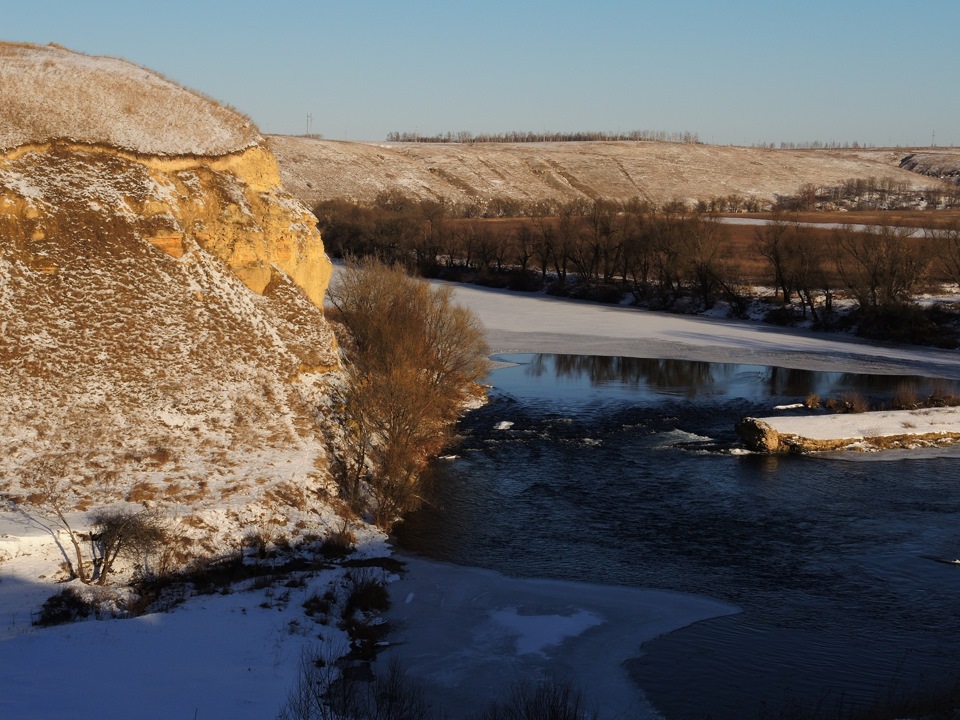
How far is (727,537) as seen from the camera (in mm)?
18375

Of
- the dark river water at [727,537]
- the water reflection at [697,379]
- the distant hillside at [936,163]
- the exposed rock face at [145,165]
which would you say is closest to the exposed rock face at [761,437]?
the dark river water at [727,537]

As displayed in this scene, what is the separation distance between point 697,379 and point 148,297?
20445mm

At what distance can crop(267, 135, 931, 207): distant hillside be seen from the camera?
11046 centimetres

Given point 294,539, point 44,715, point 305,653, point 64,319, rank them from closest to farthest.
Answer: point 44,715 → point 305,653 → point 294,539 → point 64,319

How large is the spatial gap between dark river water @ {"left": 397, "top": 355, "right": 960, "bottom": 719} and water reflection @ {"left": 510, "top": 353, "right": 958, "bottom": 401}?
1.76 m

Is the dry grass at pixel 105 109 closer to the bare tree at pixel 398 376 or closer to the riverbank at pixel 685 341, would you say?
the bare tree at pixel 398 376

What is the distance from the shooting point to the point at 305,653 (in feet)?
43.7

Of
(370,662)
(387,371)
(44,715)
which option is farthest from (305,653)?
(387,371)

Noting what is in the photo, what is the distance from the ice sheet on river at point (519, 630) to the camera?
12570 millimetres

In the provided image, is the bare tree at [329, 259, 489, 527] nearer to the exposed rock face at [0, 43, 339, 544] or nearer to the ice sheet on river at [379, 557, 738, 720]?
the exposed rock face at [0, 43, 339, 544]

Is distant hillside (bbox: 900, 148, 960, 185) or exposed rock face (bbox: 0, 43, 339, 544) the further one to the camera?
distant hillside (bbox: 900, 148, 960, 185)

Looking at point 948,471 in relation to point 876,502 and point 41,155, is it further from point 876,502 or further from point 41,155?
point 41,155

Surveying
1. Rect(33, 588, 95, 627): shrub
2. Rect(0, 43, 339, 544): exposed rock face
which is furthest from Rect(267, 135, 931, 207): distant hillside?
Rect(33, 588, 95, 627): shrub

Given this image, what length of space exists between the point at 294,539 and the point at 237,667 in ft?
17.4
